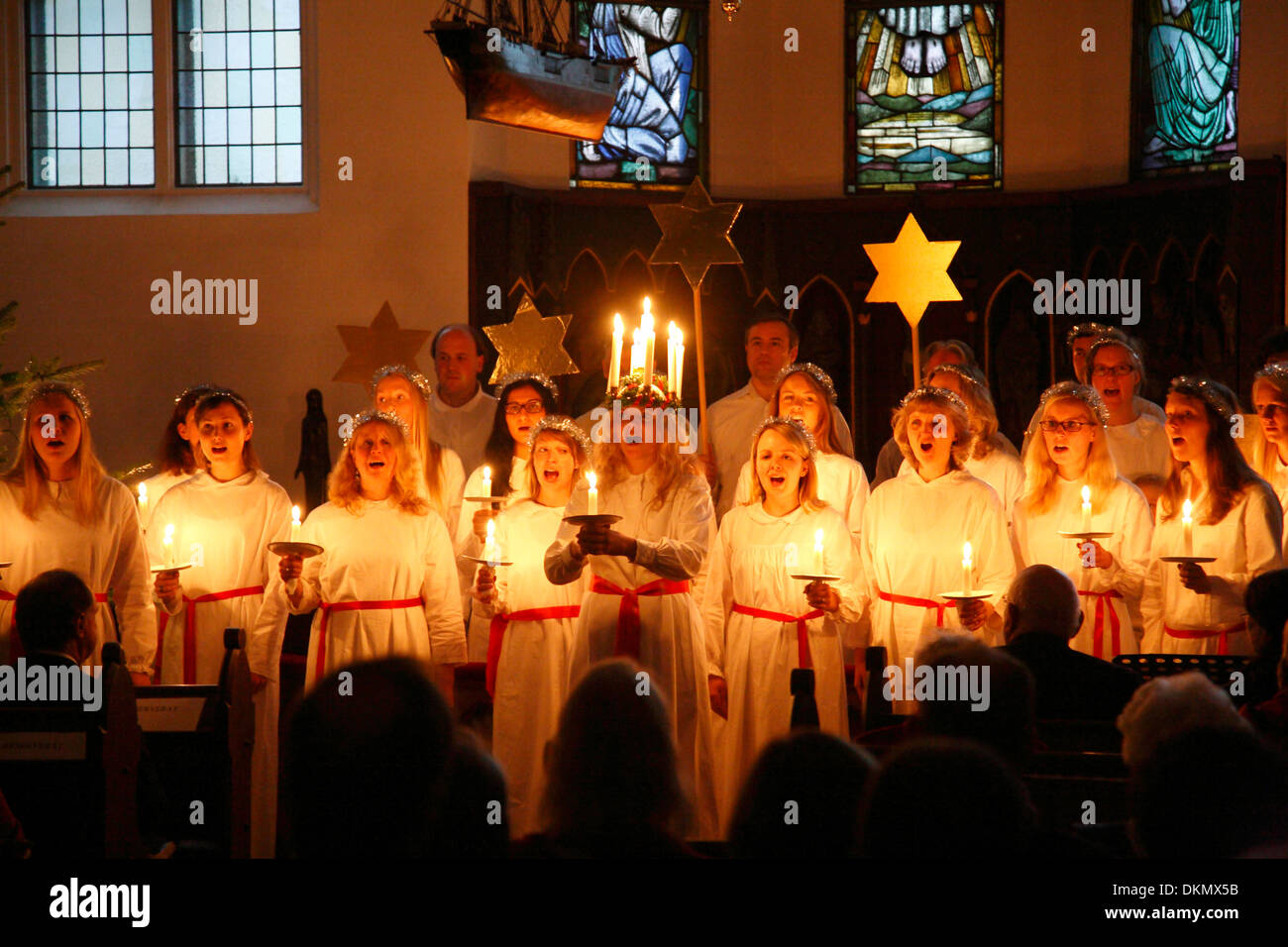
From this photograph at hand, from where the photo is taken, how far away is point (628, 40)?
11.7m

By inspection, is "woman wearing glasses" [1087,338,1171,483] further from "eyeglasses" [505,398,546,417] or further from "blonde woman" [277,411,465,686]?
"blonde woman" [277,411,465,686]

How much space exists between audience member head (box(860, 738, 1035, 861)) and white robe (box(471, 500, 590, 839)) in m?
3.91

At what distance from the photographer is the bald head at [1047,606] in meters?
4.41

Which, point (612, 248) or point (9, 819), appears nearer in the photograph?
point (9, 819)

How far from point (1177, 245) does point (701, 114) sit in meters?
3.89

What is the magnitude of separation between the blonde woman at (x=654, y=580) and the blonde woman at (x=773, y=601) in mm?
138

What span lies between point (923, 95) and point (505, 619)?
7.29 metres

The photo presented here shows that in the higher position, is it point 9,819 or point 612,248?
point 612,248

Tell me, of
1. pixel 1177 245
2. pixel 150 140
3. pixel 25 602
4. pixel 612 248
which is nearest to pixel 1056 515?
pixel 25 602

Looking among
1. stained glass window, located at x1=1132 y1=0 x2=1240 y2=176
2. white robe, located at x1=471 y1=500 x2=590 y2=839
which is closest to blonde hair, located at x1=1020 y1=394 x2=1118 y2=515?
white robe, located at x1=471 y1=500 x2=590 y2=839

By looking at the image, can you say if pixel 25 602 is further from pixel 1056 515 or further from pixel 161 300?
pixel 161 300

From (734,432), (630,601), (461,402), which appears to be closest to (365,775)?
(630,601)

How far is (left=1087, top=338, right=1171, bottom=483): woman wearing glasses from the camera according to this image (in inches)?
288

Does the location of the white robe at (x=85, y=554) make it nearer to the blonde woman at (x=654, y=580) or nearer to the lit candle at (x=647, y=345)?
the blonde woman at (x=654, y=580)
